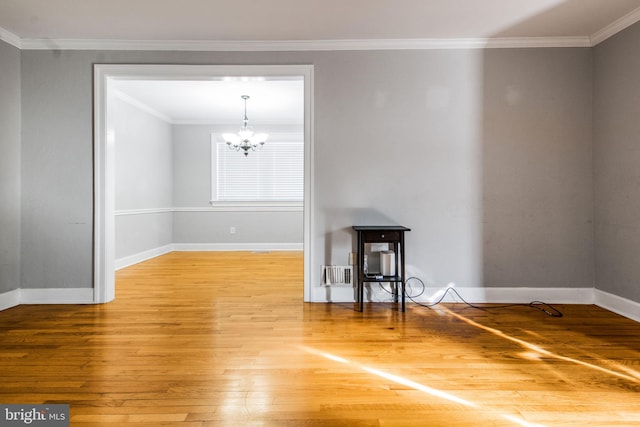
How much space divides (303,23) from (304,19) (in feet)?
0.23

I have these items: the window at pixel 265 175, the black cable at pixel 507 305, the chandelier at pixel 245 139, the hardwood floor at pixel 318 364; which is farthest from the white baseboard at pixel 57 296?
the window at pixel 265 175

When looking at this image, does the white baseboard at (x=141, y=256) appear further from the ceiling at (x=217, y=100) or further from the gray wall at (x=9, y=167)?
the ceiling at (x=217, y=100)

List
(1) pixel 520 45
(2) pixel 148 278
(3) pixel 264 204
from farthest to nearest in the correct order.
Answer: (3) pixel 264 204 → (2) pixel 148 278 → (1) pixel 520 45

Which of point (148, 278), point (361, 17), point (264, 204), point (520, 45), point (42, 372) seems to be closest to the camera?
point (42, 372)

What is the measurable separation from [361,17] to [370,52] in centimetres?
48

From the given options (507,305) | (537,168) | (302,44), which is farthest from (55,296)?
(537,168)

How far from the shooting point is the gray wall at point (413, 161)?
136 inches

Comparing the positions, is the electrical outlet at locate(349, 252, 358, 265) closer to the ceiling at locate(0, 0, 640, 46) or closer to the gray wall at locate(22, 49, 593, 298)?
the gray wall at locate(22, 49, 593, 298)

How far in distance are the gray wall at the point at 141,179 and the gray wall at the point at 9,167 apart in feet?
5.18

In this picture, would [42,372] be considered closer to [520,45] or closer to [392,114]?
[392,114]

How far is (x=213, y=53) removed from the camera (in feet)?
11.5

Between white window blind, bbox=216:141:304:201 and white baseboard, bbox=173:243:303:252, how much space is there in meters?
0.88

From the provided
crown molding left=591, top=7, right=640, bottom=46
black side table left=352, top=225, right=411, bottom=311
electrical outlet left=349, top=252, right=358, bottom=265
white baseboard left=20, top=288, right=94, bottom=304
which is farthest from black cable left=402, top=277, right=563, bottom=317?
white baseboard left=20, top=288, right=94, bottom=304

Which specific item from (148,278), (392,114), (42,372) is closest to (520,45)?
(392,114)
